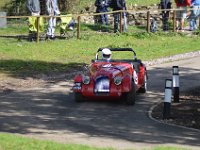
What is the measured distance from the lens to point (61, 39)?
24.0 meters

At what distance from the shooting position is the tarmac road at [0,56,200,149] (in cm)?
1074

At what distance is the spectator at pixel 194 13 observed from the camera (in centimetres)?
2781

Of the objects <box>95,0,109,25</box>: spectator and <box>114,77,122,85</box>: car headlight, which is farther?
<box>95,0,109,25</box>: spectator

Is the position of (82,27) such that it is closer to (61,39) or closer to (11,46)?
(61,39)

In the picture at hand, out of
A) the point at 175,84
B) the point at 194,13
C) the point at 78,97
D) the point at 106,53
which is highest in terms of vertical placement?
the point at 194,13

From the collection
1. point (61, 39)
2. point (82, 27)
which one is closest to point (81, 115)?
point (61, 39)

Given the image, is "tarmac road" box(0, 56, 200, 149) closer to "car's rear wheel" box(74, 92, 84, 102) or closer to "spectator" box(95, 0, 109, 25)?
"car's rear wheel" box(74, 92, 84, 102)

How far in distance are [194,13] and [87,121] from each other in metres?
16.5

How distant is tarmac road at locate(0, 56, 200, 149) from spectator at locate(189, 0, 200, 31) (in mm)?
11778

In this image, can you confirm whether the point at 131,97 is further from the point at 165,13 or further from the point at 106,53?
the point at 165,13

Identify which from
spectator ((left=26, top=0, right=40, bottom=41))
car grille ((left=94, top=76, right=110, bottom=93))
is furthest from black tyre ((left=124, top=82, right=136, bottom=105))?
spectator ((left=26, top=0, right=40, bottom=41))

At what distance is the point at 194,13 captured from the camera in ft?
91.1

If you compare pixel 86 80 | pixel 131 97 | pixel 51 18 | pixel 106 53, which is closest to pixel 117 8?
pixel 51 18

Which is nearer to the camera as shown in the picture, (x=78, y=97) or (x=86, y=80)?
(x=86, y=80)
